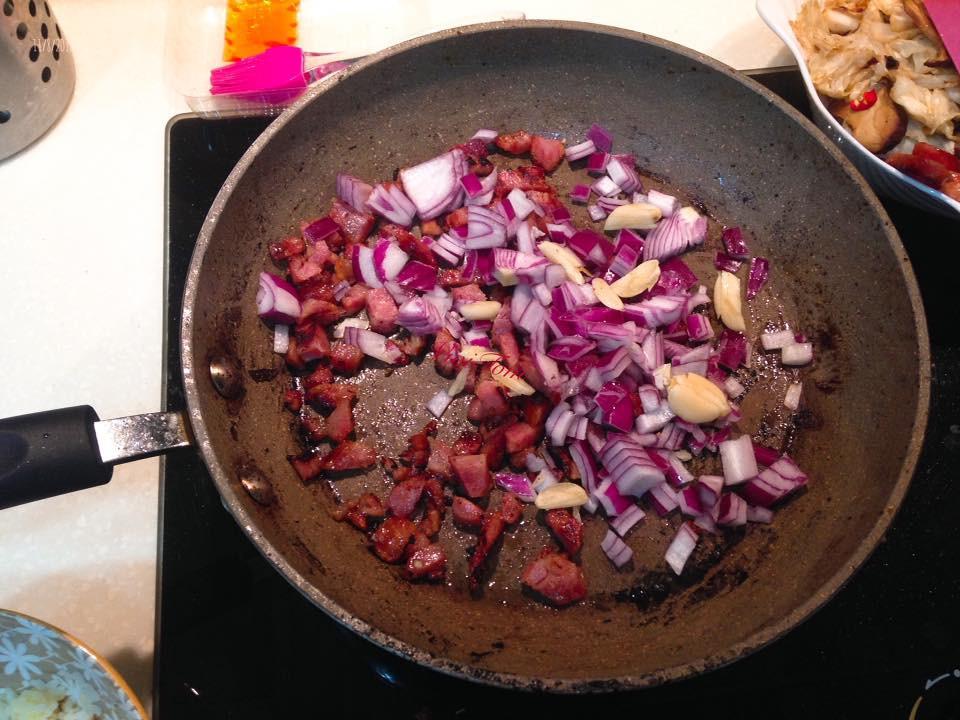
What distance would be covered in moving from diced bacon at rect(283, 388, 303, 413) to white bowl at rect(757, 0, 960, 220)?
2.97 ft

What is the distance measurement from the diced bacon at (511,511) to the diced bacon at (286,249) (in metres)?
0.49

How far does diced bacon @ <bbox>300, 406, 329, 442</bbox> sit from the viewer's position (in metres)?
0.99

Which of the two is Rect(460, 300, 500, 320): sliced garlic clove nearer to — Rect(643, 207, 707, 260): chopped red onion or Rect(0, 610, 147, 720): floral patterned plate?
Rect(643, 207, 707, 260): chopped red onion

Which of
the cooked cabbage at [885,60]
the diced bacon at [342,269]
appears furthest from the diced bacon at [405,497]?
the cooked cabbage at [885,60]

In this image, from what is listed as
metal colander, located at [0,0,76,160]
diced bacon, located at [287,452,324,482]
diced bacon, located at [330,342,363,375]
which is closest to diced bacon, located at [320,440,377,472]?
diced bacon, located at [287,452,324,482]

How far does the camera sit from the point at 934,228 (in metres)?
1.19

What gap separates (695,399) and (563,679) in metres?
0.41

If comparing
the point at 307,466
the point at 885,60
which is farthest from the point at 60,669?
the point at 885,60

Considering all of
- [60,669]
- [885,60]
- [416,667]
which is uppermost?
[885,60]

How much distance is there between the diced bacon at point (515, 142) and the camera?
3.79ft

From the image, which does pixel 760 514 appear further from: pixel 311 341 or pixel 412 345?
pixel 311 341

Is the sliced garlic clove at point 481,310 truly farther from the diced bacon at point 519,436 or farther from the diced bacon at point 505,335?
the diced bacon at point 519,436

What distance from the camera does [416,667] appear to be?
3.05 ft

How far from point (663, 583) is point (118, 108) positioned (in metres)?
1.25
